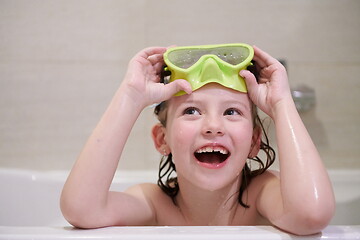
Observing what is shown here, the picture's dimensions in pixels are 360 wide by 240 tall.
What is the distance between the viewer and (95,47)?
64.7 inches

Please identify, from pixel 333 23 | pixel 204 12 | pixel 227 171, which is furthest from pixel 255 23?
pixel 227 171

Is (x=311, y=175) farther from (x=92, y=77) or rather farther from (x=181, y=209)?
(x=92, y=77)

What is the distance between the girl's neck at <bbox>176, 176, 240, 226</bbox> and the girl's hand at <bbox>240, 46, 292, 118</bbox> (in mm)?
251

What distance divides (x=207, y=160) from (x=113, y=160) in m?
0.23

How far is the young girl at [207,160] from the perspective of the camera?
2.59ft

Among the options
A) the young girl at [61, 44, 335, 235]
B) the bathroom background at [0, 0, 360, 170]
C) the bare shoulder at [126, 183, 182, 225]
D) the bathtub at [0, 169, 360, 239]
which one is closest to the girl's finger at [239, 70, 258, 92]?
the young girl at [61, 44, 335, 235]

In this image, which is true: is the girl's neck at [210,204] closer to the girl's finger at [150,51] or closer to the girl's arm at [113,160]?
the girl's arm at [113,160]

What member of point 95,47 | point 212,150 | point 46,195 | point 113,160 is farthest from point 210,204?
point 95,47

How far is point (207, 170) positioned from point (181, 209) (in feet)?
0.85

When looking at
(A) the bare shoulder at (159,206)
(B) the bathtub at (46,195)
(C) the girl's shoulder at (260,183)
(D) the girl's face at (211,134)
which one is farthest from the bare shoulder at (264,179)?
(B) the bathtub at (46,195)

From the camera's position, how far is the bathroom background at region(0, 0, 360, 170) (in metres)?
1.63

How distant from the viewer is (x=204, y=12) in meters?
1.66

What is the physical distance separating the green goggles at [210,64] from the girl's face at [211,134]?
0.02 metres

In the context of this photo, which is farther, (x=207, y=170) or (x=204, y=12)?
(x=204, y=12)
